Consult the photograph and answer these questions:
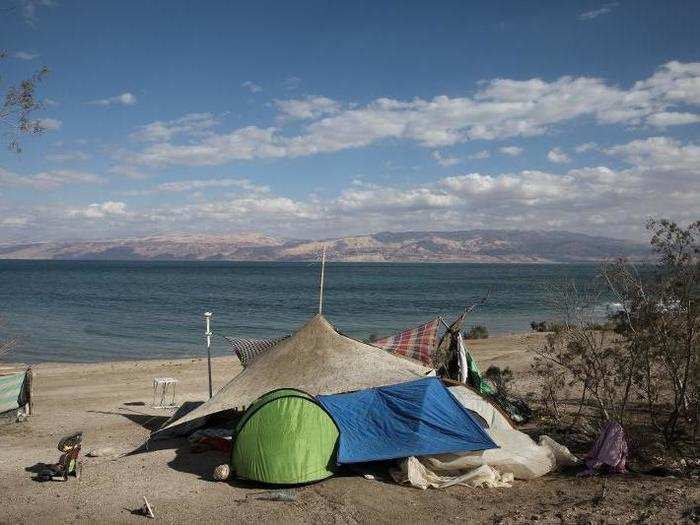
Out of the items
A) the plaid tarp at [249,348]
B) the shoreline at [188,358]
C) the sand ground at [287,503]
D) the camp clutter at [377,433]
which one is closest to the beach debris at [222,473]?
the camp clutter at [377,433]

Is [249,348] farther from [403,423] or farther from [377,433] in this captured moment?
[403,423]

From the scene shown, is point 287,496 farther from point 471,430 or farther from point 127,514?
point 471,430

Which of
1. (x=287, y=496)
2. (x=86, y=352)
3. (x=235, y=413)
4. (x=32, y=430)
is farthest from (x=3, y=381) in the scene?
(x=86, y=352)

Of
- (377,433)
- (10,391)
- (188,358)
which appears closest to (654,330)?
(377,433)

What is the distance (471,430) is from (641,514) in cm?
283

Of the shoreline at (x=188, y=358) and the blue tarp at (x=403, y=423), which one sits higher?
the blue tarp at (x=403, y=423)

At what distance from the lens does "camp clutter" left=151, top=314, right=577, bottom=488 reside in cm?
1005

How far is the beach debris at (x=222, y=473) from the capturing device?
33.5ft

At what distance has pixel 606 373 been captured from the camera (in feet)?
38.7

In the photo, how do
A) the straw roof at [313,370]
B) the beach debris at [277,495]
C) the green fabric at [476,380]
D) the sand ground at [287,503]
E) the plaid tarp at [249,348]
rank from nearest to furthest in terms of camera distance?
the sand ground at [287,503] < the beach debris at [277,495] < the straw roof at [313,370] < the green fabric at [476,380] < the plaid tarp at [249,348]

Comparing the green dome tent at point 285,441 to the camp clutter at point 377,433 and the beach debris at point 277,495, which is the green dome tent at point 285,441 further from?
the beach debris at point 277,495

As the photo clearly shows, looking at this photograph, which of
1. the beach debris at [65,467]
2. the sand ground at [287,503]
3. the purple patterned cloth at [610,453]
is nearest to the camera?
the sand ground at [287,503]

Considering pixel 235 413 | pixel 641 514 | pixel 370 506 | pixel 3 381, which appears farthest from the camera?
pixel 3 381

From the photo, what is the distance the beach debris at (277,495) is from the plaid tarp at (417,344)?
5598 mm
